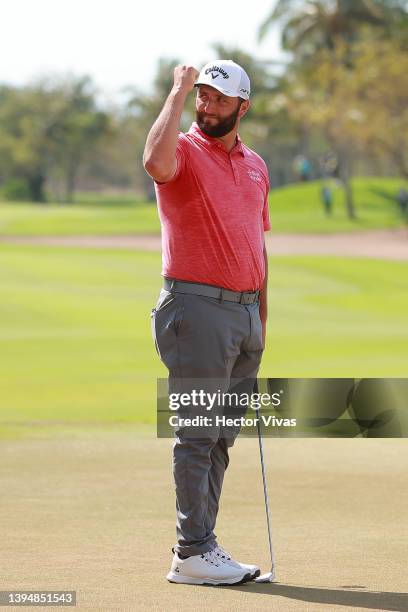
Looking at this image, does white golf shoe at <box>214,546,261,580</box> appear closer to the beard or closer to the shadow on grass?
the shadow on grass

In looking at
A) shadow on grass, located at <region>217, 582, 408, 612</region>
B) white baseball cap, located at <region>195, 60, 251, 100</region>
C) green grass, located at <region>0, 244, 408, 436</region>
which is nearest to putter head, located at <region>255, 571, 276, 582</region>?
shadow on grass, located at <region>217, 582, 408, 612</region>

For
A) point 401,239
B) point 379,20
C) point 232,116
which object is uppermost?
point 379,20

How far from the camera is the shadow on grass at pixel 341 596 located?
16.6ft

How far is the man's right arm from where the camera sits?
5461mm

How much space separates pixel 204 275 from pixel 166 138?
62 cm

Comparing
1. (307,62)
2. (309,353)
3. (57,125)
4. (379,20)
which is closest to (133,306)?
(309,353)

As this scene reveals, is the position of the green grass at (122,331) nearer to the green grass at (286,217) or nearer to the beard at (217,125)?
the beard at (217,125)

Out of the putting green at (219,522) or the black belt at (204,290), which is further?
the black belt at (204,290)

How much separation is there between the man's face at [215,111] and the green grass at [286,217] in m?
51.4

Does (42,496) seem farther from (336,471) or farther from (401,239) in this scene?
(401,239)

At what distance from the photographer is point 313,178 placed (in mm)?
116938

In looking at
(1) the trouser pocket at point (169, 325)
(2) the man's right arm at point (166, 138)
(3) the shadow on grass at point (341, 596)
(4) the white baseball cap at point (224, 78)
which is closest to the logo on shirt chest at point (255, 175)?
(4) the white baseball cap at point (224, 78)

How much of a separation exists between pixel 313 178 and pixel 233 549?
112 m

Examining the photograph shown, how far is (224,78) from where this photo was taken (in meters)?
5.70
